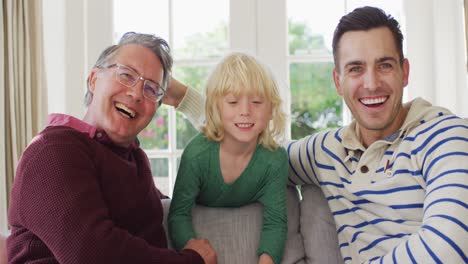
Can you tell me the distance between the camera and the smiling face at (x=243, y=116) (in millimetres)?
1847

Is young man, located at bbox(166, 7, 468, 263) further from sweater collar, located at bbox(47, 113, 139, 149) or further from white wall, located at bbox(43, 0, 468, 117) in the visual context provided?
white wall, located at bbox(43, 0, 468, 117)

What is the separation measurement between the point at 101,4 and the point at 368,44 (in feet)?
6.34

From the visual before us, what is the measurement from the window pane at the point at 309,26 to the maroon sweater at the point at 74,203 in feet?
5.68

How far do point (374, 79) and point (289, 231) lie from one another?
0.63m

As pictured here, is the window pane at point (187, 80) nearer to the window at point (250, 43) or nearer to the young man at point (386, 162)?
the window at point (250, 43)

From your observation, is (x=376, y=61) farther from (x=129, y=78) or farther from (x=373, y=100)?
(x=129, y=78)

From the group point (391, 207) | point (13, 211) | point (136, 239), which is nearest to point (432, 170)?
point (391, 207)

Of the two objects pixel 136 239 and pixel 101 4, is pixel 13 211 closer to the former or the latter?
pixel 136 239

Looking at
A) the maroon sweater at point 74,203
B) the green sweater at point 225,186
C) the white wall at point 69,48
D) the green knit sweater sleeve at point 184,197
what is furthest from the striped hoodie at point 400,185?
the white wall at point 69,48

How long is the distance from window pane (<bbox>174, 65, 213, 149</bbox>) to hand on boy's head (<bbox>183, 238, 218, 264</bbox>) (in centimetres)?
138

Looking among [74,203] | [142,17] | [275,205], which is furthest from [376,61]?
[142,17]

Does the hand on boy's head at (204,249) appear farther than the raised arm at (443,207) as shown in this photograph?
Yes

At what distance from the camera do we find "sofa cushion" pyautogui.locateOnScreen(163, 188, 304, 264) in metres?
1.87

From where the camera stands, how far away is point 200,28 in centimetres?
313
